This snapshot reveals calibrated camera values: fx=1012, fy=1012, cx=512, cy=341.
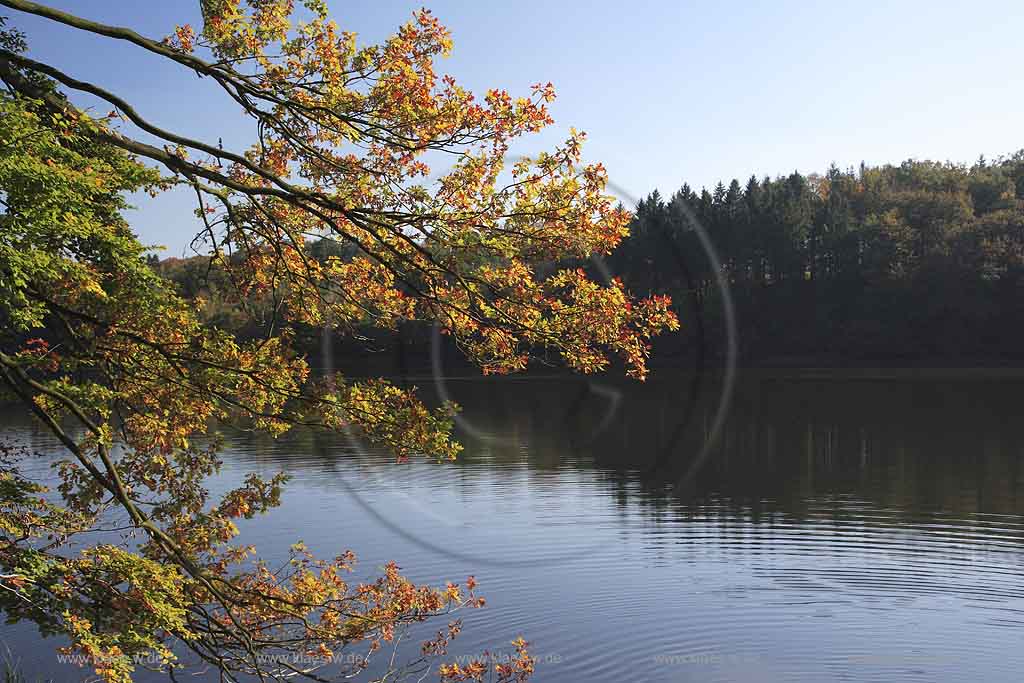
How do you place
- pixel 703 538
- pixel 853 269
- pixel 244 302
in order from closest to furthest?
pixel 244 302 → pixel 703 538 → pixel 853 269

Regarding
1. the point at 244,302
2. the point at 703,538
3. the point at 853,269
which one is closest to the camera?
the point at 244,302

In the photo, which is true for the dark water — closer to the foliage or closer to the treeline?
the foliage

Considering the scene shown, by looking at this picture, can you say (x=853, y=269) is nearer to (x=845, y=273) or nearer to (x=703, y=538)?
(x=845, y=273)

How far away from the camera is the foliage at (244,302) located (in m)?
6.89

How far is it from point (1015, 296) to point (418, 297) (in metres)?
78.1

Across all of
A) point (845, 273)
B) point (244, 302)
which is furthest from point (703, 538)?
point (845, 273)

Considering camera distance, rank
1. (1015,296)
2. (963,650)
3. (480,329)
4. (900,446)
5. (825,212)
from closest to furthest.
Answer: (480,329)
(963,650)
(900,446)
(1015,296)
(825,212)

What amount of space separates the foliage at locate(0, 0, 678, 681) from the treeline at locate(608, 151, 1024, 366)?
217 feet

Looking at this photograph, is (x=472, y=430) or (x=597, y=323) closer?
(x=597, y=323)

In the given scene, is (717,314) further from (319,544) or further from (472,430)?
(319,544)

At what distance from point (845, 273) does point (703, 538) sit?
7223 centimetres

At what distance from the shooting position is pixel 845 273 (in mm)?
86438

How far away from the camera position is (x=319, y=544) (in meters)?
18.6

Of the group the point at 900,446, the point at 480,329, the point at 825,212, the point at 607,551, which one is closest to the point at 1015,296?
the point at 825,212
